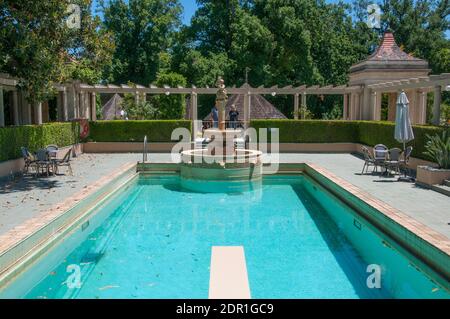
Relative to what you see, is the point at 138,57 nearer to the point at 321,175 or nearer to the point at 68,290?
the point at 321,175

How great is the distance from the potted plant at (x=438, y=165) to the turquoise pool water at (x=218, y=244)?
2.51 m

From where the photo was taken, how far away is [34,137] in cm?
1684

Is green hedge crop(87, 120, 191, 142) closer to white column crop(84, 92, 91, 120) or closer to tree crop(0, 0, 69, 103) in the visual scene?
white column crop(84, 92, 91, 120)

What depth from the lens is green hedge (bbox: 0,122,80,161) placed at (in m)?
14.4

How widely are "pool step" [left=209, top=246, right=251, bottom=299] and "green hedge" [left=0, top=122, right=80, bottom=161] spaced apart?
29.5ft

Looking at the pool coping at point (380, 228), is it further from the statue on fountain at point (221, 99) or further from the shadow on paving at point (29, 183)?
the statue on fountain at point (221, 99)

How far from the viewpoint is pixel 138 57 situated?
43.8 m

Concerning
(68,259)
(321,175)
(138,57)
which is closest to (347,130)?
(321,175)

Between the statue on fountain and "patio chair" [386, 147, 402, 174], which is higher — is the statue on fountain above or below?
above

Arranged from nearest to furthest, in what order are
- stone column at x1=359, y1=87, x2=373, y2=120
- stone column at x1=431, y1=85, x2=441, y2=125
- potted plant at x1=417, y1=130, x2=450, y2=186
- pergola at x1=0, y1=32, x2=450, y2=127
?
1. potted plant at x1=417, y1=130, x2=450, y2=186
2. stone column at x1=431, y1=85, x2=441, y2=125
3. pergola at x1=0, y1=32, x2=450, y2=127
4. stone column at x1=359, y1=87, x2=373, y2=120

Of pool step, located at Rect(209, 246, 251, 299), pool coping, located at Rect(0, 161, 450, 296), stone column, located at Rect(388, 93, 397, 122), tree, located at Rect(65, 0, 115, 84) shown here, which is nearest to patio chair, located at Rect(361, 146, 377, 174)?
pool coping, located at Rect(0, 161, 450, 296)

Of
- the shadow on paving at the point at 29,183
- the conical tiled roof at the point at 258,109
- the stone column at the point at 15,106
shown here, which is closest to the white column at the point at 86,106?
the stone column at the point at 15,106
